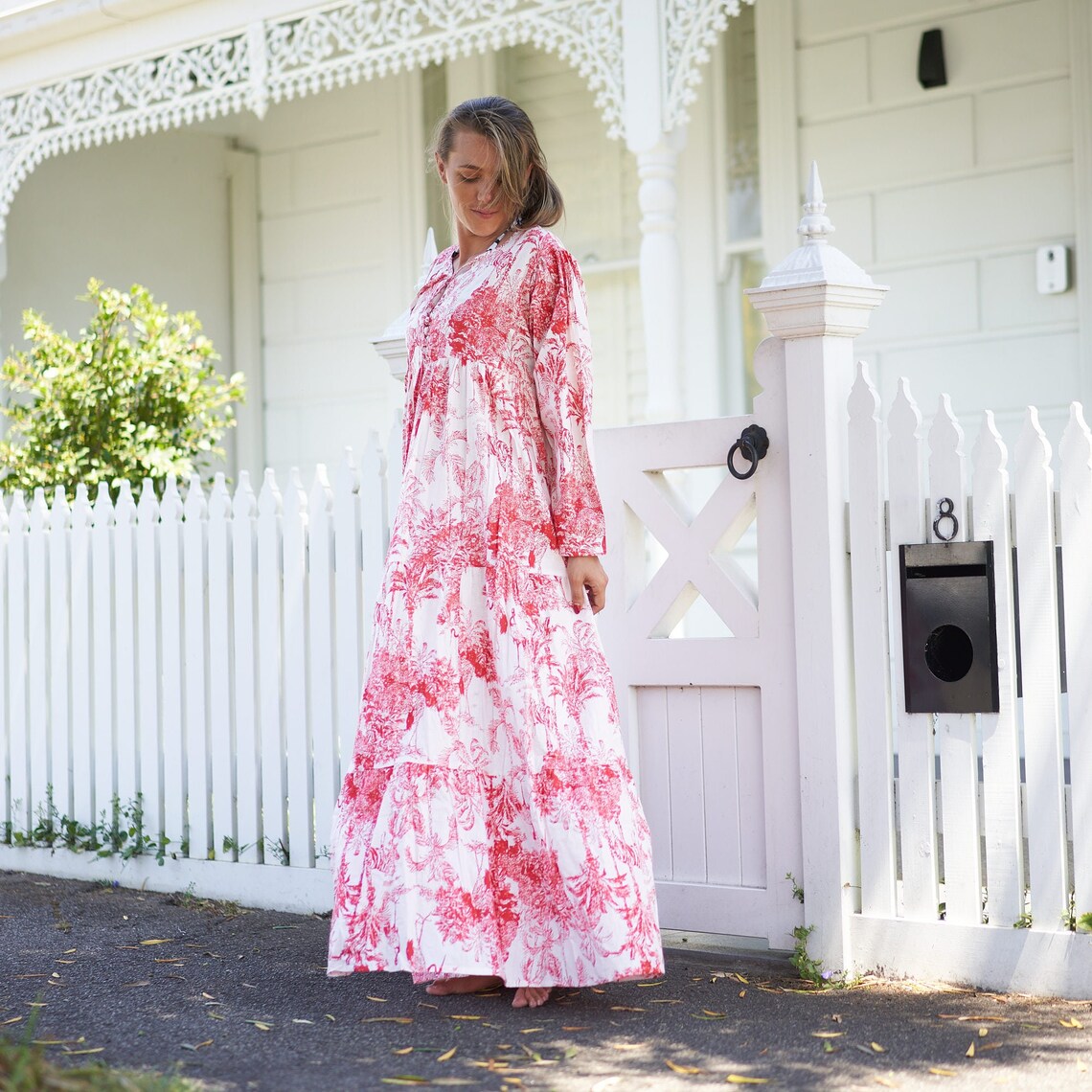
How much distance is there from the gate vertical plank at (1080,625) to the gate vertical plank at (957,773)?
218mm

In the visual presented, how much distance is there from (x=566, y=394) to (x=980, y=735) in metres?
1.20

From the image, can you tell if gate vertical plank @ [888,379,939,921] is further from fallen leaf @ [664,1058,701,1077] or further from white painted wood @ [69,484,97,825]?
white painted wood @ [69,484,97,825]

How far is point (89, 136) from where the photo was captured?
7.77 metres

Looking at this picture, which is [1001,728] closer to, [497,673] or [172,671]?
[497,673]

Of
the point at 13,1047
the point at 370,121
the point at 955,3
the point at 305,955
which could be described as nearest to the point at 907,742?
the point at 305,955

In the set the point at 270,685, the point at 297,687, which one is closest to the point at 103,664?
the point at 270,685

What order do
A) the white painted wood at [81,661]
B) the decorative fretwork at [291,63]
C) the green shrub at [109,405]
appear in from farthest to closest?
the decorative fretwork at [291,63] → the green shrub at [109,405] → the white painted wood at [81,661]

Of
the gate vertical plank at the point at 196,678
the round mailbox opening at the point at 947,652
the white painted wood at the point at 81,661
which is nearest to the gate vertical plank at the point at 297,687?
the gate vertical plank at the point at 196,678

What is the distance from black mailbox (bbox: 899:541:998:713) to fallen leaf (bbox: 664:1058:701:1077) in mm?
1013

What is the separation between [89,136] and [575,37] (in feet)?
9.45

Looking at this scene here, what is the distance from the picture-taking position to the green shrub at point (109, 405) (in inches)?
244

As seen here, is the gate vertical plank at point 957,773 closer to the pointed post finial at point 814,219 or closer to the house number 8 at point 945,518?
the house number 8 at point 945,518

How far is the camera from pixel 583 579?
10.7ft

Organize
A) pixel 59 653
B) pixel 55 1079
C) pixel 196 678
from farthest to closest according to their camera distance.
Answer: pixel 59 653 → pixel 196 678 → pixel 55 1079
